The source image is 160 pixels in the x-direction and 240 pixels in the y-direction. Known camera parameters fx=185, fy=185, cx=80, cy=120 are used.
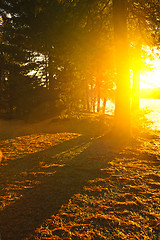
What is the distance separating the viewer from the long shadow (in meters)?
2.75

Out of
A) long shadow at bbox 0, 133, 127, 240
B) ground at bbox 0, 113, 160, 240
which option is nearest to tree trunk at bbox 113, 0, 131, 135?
ground at bbox 0, 113, 160, 240

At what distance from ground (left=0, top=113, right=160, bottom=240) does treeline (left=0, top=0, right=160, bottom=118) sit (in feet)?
18.7

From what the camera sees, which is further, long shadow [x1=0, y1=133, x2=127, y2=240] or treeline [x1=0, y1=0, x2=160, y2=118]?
treeline [x1=0, y1=0, x2=160, y2=118]

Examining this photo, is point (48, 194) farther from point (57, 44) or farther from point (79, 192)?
point (57, 44)

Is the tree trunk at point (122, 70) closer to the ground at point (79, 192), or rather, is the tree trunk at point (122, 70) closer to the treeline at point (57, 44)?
the treeline at point (57, 44)

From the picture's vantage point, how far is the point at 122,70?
8.40 meters

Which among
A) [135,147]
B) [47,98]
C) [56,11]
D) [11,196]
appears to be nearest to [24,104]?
[47,98]

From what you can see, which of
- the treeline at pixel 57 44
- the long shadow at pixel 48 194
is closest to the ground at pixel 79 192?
the long shadow at pixel 48 194

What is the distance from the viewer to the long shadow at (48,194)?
275 cm

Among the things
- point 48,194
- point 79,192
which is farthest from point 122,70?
point 48,194

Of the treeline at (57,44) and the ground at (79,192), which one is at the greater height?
the treeline at (57,44)

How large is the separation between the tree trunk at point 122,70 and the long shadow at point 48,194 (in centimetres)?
293

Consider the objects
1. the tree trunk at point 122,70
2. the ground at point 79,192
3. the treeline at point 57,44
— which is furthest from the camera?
the treeline at point 57,44

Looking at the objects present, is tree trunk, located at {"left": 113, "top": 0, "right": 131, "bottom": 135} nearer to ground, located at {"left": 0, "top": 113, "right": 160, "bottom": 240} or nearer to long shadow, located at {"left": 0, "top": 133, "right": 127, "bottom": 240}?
ground, located at {"left": 0, "top": 113, "right": 160, "bottom": 240}
